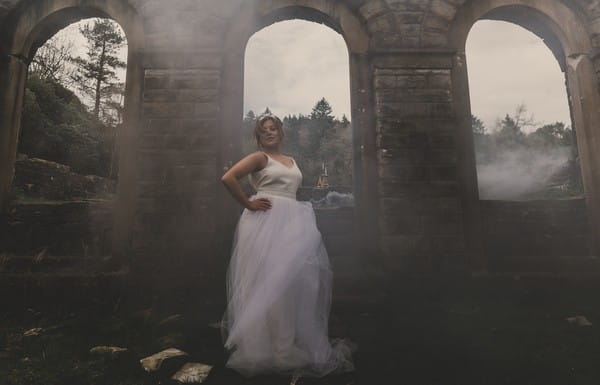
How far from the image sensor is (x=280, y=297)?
2369mm

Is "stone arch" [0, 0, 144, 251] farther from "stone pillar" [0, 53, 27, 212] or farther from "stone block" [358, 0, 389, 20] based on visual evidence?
"stone block" [358, 0, 389, 20]

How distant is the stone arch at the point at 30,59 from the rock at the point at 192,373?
273cm

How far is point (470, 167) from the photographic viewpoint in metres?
4.85

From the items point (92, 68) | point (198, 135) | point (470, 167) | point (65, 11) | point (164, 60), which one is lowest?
point (470, 167)

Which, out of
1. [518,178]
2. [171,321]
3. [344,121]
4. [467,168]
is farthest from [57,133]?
[344,121]

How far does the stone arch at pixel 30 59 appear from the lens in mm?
4711

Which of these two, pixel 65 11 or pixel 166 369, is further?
pixel 65 11

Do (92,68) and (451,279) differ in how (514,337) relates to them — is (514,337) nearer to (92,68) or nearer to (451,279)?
(451,279)

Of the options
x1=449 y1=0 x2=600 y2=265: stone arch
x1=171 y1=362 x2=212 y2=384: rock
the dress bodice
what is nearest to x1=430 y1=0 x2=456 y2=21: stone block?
x1=449 y1=0 x2=600 y2=265: stone arch

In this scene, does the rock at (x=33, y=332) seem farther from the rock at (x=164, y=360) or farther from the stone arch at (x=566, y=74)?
the stone arch at (x=566, y=74)

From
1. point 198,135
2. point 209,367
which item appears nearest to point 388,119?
point 198,135

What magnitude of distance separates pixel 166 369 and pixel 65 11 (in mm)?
5511

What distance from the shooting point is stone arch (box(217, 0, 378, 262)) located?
4691 millimetres

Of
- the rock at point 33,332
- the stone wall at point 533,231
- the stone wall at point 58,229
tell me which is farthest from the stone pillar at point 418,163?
the stone wall at point 58,229
